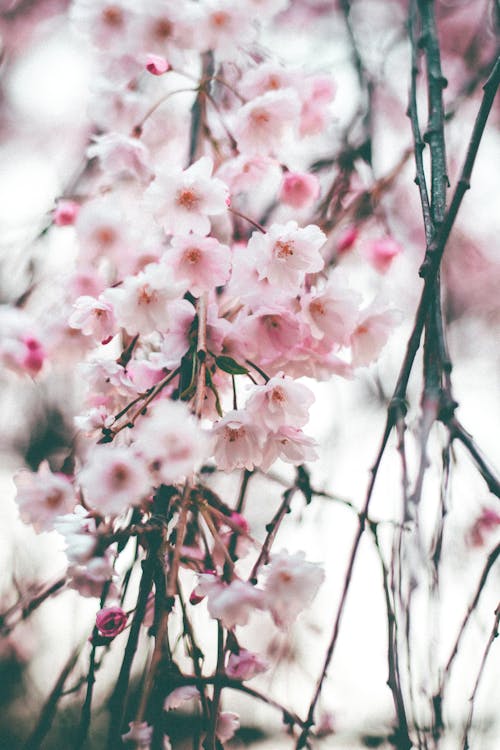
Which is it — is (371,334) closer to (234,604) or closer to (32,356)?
(234,604)

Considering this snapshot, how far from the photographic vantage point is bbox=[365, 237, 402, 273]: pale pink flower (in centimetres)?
189

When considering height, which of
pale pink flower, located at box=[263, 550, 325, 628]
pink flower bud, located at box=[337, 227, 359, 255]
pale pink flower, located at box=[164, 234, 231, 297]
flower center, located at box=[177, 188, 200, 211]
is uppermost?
pink flower bud, located at box=[337, 227, 359, 255]

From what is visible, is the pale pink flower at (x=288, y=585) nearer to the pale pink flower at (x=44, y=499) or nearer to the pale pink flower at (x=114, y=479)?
the pale pink flower at (x=114, y=479)

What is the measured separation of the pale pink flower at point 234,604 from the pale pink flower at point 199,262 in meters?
0.40

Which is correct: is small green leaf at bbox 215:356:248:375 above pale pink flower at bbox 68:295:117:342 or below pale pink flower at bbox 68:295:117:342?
below

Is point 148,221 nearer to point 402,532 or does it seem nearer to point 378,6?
point 402,532

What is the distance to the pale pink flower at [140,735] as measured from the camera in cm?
62

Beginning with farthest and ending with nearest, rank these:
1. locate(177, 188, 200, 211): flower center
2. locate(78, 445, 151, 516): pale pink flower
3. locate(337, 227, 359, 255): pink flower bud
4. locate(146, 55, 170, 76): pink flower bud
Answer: locate(337, 227, 359, 255): pink flower bud
locate(146, 55, 170, 76): pink flower bud
locate(177, 188, 200, 211): flower center
locate(78, 445, 151, 516): pale pink flower

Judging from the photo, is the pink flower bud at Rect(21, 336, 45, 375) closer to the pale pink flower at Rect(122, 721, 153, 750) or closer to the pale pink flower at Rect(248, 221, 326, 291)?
the pale pink flower at Rect(248, 221, 326, 291)

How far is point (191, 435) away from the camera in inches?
27.6

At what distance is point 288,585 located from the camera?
809 mm

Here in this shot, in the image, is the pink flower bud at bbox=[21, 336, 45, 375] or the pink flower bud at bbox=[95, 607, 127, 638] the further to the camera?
the pink flower bud at bbox=[21, 336, 45, 375]

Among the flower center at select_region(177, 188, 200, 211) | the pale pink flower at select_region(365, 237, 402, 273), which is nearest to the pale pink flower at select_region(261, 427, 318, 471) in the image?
the flower center at select_region(177, 188, 200, 211)

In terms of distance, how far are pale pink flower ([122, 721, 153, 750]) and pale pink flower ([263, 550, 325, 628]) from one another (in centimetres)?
18
